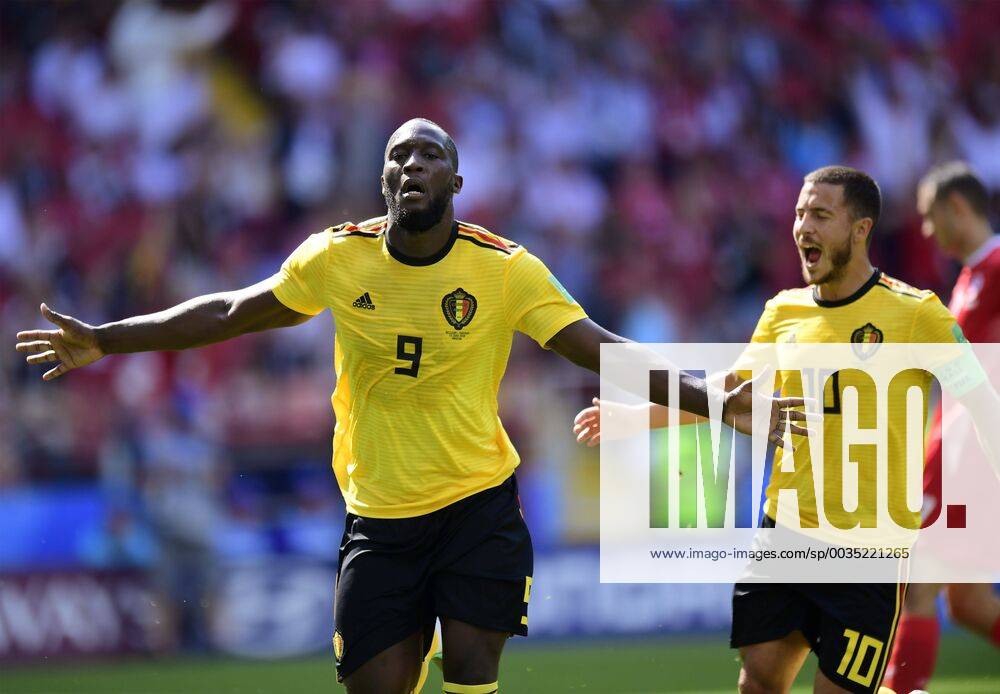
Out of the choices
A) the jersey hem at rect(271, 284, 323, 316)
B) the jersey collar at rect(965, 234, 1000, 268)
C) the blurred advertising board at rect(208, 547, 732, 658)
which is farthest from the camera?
the blurred advertising board at rect(208, 547, 732, 658)

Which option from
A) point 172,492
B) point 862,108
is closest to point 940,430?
point 172,492

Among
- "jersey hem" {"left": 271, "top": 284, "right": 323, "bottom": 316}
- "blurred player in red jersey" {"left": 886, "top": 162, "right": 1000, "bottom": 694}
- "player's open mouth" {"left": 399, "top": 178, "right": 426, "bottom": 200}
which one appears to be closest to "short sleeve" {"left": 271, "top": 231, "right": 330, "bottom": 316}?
"jersey hem" {"left": 271, "top": 284, "right": 323, "bottom": 316}

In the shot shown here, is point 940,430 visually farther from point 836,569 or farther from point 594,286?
point 594,286

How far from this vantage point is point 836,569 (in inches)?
200

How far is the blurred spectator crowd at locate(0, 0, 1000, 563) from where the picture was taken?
10.3 metres

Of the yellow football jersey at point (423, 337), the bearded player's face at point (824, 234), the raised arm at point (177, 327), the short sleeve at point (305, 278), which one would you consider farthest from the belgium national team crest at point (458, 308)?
the bearded player's face at point (824, 234)

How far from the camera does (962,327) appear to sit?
7.02 m

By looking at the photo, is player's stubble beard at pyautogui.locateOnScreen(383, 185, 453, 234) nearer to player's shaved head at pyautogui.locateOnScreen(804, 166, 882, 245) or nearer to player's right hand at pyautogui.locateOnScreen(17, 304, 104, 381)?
player's right hand at pyautogui.locateOnScreen(17, 304, 104, 381)

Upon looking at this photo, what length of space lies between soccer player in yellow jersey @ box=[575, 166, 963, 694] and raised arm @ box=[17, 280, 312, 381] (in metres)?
1.72

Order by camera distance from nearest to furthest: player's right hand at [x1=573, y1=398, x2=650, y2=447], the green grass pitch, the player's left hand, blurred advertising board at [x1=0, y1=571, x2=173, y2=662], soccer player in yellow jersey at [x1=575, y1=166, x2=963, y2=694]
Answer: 1. the player's left hand
2. soccer player in yellow jersey at [x1=575, y1=166, x2=963, y2=694]
3. player's right hand at [x1=573, y1=398, x2=650, y2=447]
4. the green grass pitch
5. blurred advertising board at [x1=0, y1=571, x2=173, y2=662]

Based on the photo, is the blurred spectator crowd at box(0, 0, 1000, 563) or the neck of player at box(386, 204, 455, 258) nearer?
the neck of player at box(386, 204, 455, 258)

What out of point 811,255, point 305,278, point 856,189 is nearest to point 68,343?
point 305,278

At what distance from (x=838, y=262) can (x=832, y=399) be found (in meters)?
0.56

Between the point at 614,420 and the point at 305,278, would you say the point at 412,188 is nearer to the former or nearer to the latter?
the point at 305,278
